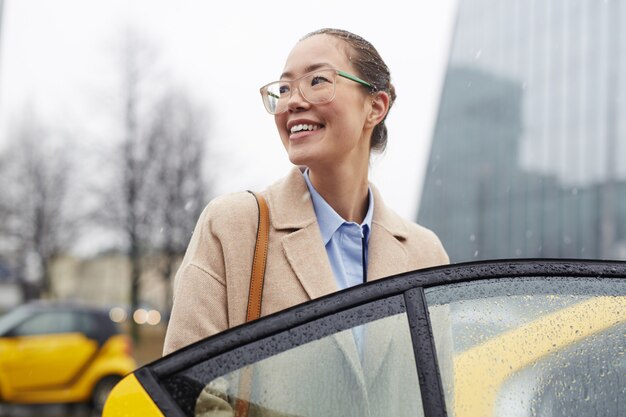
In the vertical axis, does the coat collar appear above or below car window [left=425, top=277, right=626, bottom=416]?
above

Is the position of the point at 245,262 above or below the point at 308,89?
below

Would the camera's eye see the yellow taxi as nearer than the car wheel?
Yes

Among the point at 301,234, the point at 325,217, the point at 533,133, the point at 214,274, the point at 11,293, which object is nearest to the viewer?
the point at 214,274

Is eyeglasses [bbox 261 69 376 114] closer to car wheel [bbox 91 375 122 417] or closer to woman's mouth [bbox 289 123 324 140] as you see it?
woman's mouth [bbox 289 123 324 140]

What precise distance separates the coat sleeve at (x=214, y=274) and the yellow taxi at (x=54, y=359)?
305 inches

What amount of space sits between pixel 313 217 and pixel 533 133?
2979cm

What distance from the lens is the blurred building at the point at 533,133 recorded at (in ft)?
86.6

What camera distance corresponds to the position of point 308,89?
6.48 feet

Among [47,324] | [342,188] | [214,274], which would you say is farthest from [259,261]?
[47,324]

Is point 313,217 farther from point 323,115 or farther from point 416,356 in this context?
point 416,356

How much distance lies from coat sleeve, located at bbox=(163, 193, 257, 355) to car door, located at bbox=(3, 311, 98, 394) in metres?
7.93

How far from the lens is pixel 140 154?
68.5ft

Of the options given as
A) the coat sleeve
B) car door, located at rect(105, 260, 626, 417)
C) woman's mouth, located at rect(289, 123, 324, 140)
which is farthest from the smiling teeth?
car door, located at rect(105, 260, 626, 417)

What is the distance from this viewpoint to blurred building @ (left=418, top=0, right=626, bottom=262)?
2639 centimetres
